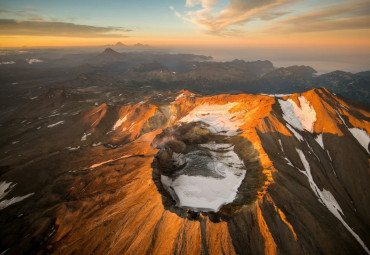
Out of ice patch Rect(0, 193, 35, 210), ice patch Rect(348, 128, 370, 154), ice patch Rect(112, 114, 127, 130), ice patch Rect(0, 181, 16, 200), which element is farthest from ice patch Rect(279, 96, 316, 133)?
ice patch Rect(0, 181, 16, 200)

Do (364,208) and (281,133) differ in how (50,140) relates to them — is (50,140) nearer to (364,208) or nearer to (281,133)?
(281,133)

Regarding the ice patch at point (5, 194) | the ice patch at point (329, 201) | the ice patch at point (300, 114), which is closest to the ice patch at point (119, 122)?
the ice patch at point (5, 194)

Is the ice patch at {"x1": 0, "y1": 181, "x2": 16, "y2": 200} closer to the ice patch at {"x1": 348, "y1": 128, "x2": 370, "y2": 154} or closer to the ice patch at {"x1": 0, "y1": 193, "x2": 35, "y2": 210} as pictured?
the ice patch at {"x1": 0, "y1": 193, "x2": 35, "y2": 210}

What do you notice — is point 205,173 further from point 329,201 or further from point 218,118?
point 218,118

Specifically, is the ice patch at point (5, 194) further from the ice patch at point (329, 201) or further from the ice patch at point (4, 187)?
the ice patch at point (329, 201)

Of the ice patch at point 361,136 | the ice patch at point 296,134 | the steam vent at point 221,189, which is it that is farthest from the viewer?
the ice patch at point 361,136

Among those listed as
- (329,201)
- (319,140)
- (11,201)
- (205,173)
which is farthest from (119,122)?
(329,201)
